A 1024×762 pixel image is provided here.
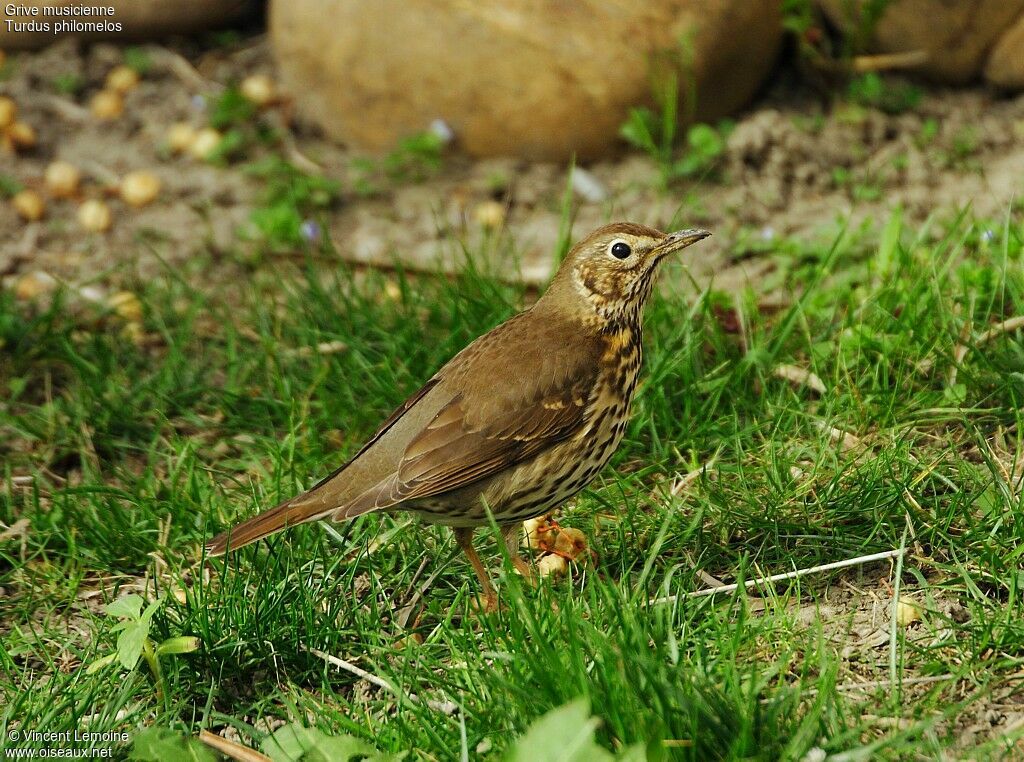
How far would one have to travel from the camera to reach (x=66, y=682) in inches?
138

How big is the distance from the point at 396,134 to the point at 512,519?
3.70 meters

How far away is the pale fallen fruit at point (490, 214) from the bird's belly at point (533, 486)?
260cm

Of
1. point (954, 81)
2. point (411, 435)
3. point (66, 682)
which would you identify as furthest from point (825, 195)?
point (66, 682)

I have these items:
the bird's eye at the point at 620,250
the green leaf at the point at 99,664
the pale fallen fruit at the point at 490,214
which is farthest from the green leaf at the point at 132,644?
the pale fallen fruit at the point at 490,214

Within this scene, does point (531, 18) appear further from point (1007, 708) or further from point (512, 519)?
point (1007, 708)

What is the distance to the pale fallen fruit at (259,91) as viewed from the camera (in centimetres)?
741

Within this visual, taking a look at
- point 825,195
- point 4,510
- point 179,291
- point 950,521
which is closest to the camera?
point 950,521

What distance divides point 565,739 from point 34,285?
14.7ft

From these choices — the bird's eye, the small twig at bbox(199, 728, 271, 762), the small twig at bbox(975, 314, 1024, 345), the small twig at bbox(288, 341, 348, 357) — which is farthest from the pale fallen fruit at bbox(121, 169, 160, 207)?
the small twig at bbox(975, 314, 1024, 345)

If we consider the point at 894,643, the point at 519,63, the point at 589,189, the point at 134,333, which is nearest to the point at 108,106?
the point at 134,333

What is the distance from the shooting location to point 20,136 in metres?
7.14

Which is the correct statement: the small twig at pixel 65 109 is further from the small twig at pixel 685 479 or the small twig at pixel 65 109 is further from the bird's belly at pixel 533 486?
the small twig at pixel 685 479

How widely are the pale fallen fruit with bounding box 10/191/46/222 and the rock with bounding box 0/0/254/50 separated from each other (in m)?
1.38

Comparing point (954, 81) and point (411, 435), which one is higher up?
point (954, 81)
